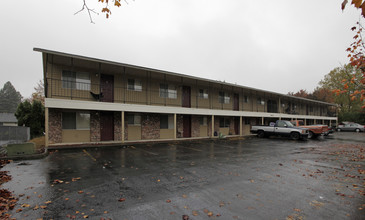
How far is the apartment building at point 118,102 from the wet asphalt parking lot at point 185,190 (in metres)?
5.42

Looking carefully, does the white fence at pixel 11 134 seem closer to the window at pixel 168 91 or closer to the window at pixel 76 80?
the window at pixel 76 80

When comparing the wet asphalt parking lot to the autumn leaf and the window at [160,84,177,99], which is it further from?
the window at [160,84,177,99]

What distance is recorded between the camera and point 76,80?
1323 cm

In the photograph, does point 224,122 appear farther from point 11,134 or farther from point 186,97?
point 11,134

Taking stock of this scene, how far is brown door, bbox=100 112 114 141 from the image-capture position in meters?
14.1

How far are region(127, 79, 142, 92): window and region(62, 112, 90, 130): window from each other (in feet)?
12.8

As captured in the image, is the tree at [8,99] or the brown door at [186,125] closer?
the brown door at [186,125]

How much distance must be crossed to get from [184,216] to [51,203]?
2957 millimetres

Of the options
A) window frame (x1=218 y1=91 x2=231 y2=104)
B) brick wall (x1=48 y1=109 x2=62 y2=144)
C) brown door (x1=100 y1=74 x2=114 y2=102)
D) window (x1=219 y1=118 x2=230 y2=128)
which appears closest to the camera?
brick wall (x1=48 y1=109 x2=62 y2=144)

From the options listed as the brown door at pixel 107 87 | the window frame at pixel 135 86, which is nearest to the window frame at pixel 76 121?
the brown door at pixel 107 87

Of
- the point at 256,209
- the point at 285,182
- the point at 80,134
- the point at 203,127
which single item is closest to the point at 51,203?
the point at 256,209

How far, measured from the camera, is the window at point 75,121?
1286 centimetres

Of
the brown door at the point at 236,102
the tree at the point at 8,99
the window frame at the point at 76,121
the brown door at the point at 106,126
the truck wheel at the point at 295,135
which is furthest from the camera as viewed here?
the tree at the point at 8,99

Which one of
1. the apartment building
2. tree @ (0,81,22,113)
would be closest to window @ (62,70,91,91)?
the apartment building
